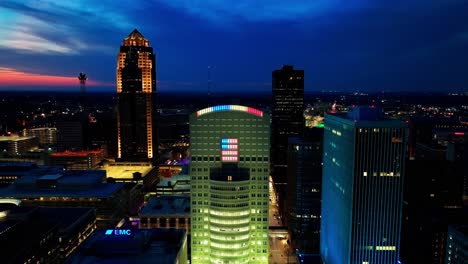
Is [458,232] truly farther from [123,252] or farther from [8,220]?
[8,220]

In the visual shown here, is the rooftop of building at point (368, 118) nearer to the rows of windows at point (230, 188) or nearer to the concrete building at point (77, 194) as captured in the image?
the rows of windows at point (230, 188)

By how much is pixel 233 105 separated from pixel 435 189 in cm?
10274

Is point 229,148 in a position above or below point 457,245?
above

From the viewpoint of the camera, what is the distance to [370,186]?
95875mm

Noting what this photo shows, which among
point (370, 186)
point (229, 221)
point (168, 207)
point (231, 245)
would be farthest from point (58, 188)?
point (370, 186)

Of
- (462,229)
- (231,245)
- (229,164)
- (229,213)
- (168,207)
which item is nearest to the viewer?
(462,229)

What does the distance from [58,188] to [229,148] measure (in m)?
96.0

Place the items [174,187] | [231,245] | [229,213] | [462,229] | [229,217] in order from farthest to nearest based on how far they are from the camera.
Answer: [174,187] < [231,245] < [229,217] < [229,213] < [462,229]

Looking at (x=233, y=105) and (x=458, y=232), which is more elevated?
(x=233, y=105)

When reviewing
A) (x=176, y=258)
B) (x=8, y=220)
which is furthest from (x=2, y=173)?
(x=176, y=258)

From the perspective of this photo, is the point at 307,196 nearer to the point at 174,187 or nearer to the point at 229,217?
the point at 229,217

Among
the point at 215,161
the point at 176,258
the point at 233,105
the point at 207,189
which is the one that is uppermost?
the point at 233,105

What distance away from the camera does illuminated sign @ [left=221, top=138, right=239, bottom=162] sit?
111 m

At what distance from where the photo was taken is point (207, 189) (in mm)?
111375
